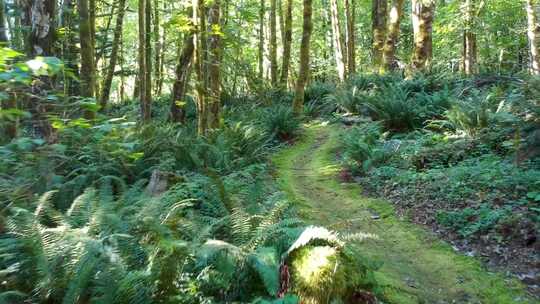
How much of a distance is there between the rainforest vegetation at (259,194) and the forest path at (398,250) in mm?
22

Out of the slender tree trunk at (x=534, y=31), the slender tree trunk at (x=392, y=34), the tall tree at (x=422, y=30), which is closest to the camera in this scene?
the slender tree trunk at (x=534, y=31)

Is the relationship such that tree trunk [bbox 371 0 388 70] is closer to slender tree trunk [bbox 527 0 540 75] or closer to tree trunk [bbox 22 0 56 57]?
slender tree trunk [bbox 527 0 540 75]

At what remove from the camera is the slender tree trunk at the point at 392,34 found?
50.8ft

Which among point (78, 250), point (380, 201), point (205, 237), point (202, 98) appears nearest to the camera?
point (78, 250)

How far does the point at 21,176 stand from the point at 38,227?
5.16 feet

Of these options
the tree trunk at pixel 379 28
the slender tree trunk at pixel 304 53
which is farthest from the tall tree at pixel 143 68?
the tree trunk at pixel 379 28

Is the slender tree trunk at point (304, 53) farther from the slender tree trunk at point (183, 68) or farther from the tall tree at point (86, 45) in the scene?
the tall tree at point (86, 45)

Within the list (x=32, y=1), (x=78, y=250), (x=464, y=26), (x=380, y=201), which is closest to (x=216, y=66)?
(x=32, y=1)

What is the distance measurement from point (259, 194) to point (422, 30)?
1029 cm

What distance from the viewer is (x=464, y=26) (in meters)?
16.9

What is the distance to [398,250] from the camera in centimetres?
543

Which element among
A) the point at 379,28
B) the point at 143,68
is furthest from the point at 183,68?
the point at 379,28

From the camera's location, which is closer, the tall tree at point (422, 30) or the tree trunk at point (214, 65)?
the tree trunk at point (214, 65)

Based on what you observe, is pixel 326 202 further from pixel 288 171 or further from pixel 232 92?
pixel 232 92
